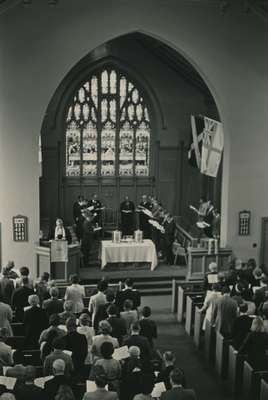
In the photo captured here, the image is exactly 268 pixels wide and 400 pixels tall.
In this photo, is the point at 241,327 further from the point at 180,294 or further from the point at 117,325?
the point at 180,294

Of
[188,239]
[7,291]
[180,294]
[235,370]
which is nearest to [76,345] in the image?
[235,370]

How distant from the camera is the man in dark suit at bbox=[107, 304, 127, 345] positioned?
11.8m

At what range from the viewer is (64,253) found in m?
18.2

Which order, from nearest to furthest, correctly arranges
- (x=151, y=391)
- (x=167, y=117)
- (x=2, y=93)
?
(x=151, y=391) → (x=2, y=93) → (x=167, y=117)

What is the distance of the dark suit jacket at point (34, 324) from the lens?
12.0 metres

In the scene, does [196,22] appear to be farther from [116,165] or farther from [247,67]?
[116,165]

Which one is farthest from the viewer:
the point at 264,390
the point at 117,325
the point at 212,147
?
the point at 212,147

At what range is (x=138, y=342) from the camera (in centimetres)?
1094

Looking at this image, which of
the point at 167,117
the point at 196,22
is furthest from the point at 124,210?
the point at 196,22

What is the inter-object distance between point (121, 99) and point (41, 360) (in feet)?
50.4

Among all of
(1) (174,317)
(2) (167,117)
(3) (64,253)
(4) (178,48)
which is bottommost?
(1) (174,317)

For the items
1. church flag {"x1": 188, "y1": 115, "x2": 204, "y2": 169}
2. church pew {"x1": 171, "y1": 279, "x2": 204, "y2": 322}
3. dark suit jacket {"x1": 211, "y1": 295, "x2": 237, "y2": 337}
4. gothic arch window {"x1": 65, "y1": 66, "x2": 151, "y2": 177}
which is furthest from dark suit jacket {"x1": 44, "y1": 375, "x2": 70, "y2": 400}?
gothic arch window {"x1": 65, "y1": 66, "x2": 151, "y2": 177}

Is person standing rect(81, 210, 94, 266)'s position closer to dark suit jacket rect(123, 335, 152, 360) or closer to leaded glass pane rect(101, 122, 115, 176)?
leaded glass pane rect(101, 122, 115, 176)

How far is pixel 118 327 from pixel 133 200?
13.6 metres
